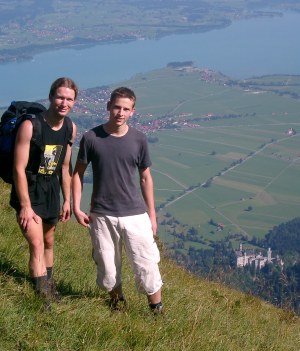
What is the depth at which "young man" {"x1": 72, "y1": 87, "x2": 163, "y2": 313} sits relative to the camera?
3.88m

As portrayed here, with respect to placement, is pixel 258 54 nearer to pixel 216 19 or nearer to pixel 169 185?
pixel 216 19

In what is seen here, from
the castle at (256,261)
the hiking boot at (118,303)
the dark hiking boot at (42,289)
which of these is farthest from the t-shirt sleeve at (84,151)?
the castle at (256,261)

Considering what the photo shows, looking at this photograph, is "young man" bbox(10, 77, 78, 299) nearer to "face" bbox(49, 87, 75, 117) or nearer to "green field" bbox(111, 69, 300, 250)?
"face" bbox(49, 87, 75, 117)

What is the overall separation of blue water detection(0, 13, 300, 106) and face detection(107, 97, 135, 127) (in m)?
57.9

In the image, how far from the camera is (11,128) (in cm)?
369

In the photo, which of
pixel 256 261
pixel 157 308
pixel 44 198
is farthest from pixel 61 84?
pixel 256 261

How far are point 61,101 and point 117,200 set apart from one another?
71 cm

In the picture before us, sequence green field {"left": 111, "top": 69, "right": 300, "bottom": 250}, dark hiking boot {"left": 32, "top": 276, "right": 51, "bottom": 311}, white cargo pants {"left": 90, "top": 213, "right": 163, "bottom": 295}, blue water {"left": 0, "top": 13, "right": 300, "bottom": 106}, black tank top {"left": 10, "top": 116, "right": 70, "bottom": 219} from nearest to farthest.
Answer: dark hiking boot {"left": 32, "top": 276, "right": 51, "bottom": 311}
black tank top {"left": 10, "top": 116, "right": 70, "bottom": 219}
white cargo pants {"left": 90, "top": 213, "right": 163, "bottom": 295}
green field {"left": 111, "top": 69, "right": 300, "bottom": 250}
blue water {"left": 0, "top": 13, "right": 300, "bottom": 106}

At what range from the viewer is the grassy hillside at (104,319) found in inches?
130

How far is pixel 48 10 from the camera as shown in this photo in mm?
114562

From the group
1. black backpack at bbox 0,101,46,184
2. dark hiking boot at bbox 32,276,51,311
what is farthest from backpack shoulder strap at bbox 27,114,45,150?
dark hiking boot at bbox 32,276,51,311

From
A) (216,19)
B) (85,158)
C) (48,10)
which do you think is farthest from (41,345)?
(216,19)

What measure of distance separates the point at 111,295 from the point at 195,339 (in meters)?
0.72

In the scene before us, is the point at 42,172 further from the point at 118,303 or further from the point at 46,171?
the point at 118,303
